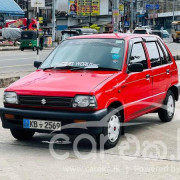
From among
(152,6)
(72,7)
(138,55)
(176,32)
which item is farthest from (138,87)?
(152,6)

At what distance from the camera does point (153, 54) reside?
845cm

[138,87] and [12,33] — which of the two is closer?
[138,87]

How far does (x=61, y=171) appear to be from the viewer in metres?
5.61

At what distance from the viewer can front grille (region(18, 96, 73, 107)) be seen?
21.1 feet

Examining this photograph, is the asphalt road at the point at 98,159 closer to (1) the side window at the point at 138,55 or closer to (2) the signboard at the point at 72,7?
(1) the side window at the point at 138,55

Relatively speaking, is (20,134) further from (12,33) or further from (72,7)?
(72,7)

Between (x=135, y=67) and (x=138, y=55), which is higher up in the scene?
(x=138, y=55)

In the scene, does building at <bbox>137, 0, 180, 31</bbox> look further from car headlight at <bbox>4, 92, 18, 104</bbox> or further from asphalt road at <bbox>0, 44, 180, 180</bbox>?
car headlight at <bbox>4, 92, 18, 104</bbox>

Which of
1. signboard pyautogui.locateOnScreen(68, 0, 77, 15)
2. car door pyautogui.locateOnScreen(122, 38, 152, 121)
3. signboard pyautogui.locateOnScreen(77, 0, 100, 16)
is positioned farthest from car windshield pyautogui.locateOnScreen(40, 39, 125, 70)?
signboard pyautogui.locateOnScreen(68, 0, 77, 15)

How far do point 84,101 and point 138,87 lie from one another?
1.45 metres

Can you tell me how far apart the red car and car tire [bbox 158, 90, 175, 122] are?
0.11 feet

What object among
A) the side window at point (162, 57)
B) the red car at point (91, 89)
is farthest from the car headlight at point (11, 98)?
the side window at point (162, 57)

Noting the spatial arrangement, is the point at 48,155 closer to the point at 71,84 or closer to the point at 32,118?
the point at 32,118

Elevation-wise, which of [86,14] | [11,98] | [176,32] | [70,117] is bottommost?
[176,32]
